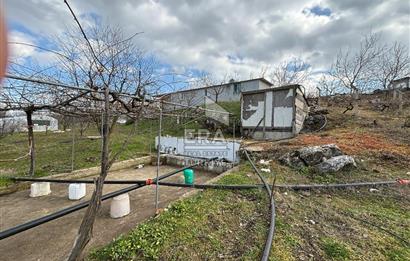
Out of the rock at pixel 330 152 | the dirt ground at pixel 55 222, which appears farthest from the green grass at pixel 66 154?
the rock at pixel 330 152

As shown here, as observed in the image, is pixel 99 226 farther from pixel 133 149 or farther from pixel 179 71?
pixel 133 149

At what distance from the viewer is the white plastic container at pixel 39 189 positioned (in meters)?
Result: 4.25

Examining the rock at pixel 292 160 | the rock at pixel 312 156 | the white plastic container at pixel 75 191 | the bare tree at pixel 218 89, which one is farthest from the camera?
the bare tree at pixel 218 89

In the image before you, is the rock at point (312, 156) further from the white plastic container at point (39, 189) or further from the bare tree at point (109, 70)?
the white plastic container at point (39, 189)

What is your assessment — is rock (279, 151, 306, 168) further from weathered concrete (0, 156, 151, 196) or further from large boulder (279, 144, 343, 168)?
weathered concrete (0, 156, 151, 196)

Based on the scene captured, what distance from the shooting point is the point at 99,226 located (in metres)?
2.93

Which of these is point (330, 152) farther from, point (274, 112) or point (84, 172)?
point (84, 172)

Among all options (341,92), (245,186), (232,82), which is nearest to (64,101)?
(245,186)

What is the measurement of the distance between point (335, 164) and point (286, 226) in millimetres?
2845

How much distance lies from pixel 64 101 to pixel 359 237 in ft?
16.3

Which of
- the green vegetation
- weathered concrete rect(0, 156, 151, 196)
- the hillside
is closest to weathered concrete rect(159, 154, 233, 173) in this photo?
weathered concrete rect(0, 156, 151, 196)

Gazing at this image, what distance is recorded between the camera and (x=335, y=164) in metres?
4.55

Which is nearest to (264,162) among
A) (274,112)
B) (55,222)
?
(274,112)

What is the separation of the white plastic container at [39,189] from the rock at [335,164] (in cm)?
624
